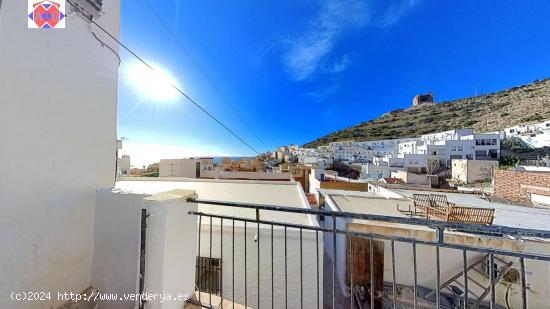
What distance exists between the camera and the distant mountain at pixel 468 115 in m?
41.6

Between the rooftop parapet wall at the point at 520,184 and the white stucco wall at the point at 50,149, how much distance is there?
14379 millimetres

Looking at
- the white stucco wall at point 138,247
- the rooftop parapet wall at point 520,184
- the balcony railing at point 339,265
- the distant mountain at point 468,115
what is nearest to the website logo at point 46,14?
the white stucco wall at point 138,247

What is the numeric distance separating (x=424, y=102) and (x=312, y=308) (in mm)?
87400

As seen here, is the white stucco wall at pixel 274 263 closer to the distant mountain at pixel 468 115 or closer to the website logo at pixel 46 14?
the website logo at pixel 46 14

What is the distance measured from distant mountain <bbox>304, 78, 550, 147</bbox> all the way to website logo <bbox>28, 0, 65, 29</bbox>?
2249 inches

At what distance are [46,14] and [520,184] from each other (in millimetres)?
15480

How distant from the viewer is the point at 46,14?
178 cm

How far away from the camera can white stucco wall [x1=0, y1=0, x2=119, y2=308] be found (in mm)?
1537

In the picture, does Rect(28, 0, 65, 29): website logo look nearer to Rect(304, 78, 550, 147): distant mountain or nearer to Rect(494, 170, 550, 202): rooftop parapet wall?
Rect(494, 170, 550, 202): rooftop parapet wall

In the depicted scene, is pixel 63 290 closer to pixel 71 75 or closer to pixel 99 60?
pixel 71 75

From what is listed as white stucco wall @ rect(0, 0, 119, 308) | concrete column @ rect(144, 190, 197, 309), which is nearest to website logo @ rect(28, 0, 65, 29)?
white stucco wall @ rect(0, 0, 119, 308)

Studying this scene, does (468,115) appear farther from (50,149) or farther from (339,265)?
(50,149)

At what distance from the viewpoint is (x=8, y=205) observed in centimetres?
152

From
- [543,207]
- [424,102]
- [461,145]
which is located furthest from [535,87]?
[543,207]
